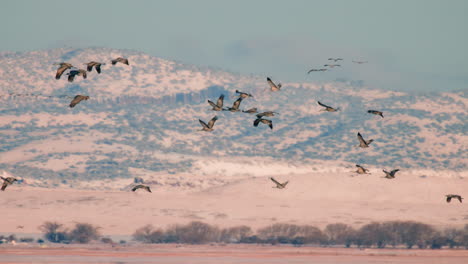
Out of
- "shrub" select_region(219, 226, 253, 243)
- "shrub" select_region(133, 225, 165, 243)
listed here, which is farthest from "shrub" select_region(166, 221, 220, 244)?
"shrub" select_region(133, 225, 165, 243)

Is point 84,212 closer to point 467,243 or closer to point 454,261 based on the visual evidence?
point 467,243

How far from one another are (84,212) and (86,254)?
216 feet

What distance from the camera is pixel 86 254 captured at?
4478 inches

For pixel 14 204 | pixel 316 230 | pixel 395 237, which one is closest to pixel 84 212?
pixel 14 204

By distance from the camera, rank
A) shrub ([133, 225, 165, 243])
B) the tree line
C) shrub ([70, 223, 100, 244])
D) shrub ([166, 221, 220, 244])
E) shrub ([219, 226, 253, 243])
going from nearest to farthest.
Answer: the tree line
shrub ([70, 223, 100, 244])
shrub ([133, 225, 165, 243])
shrub ([166, 221, 220, 244])
shrub ([219, 226, 253, 243])

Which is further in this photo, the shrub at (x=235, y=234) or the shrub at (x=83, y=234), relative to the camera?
the shrub at (x=235, y=234)

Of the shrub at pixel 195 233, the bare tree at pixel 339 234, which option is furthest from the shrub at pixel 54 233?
the bare tree at pixel 339 234

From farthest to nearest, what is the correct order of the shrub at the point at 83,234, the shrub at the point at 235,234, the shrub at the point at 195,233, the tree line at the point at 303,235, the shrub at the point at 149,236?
the shrub at the point at 235,234 < the shrub at the point at 195,233 < the shrub at the point at 149,236 < the shrub at the point at 83,234 < the tree line at the point at 303,235

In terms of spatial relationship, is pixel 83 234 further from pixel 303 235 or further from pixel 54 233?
pixel 303 235

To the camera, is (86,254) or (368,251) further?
(368,251)

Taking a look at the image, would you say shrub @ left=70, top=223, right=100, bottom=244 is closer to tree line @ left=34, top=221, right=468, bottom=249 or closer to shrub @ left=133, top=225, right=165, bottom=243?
tree line @ left=34, top=221, right=468, bottom=249

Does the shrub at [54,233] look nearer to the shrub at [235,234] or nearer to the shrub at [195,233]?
the shrub at [195,233]

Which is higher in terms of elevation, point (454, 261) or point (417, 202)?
point (417, 202)

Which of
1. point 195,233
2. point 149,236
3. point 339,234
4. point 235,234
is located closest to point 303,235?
point 339,234
